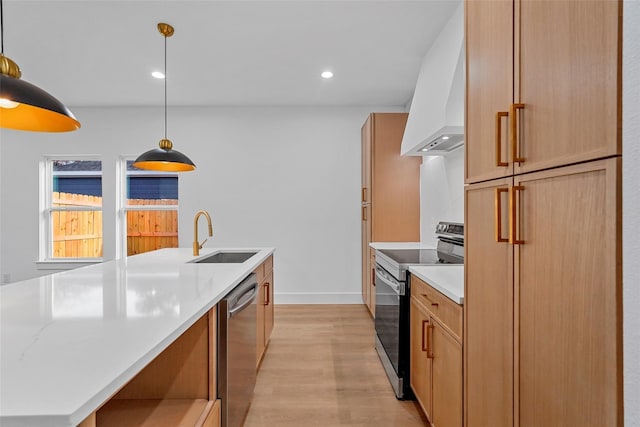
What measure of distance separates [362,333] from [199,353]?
2.43 m

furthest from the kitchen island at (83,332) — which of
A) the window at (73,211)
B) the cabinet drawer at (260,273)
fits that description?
the window at (73,211)

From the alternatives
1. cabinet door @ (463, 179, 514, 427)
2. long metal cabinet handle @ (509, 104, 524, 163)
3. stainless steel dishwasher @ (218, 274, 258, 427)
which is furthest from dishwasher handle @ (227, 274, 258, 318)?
long metal cabinet handle @ (509, 104, 524, 163)

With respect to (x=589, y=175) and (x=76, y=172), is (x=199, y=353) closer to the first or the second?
(x=589, y=175)

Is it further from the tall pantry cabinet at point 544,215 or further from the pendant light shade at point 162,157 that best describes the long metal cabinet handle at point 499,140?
the pendant light shade at point 162,157

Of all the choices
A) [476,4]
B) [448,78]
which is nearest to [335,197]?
[448,78]

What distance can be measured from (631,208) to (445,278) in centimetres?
118

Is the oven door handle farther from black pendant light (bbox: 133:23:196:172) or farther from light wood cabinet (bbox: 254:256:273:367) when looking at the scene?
black pendant light (bbox: 133:23:196:172)

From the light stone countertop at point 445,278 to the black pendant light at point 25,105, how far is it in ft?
5.63

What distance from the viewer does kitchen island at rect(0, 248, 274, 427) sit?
0.60 metres

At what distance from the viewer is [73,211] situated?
4895 mm

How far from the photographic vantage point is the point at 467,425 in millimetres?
1374

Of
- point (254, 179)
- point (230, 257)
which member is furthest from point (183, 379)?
point (254, 179)

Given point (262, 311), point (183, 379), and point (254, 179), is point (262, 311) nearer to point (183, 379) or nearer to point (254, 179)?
point (183, 379)

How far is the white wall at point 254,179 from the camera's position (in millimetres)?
4723
